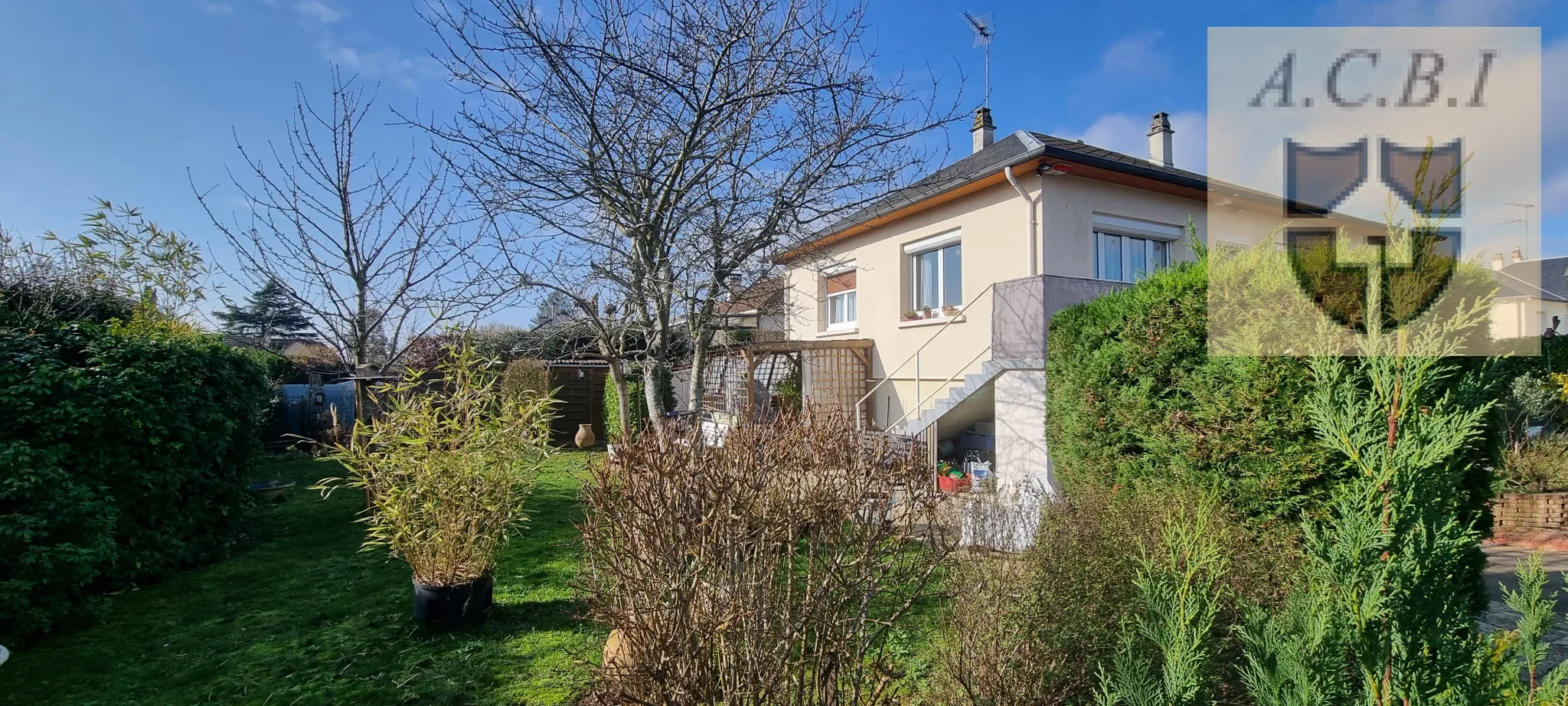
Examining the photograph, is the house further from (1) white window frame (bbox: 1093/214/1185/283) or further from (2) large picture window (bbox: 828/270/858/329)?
(2) large picture window (bbox: 828/270/858/329)

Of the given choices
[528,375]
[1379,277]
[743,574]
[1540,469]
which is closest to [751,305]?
[743,574]

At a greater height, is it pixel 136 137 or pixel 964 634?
pixel 136 137

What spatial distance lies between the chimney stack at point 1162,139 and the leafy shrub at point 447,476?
12.8 meters

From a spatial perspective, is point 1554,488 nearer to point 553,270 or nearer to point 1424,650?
point 1424,650

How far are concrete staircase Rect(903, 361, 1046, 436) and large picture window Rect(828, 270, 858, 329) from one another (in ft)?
15.2

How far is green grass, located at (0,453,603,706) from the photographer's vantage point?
3.70 metres

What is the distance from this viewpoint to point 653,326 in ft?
17.9

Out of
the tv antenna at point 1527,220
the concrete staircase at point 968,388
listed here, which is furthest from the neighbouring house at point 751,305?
the tv antenna at point 1527,220

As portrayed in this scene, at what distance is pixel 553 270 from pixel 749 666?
4414mm

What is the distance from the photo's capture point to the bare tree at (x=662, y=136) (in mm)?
4555

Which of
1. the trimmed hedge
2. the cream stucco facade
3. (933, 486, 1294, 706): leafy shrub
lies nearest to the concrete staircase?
the cream stucco facade

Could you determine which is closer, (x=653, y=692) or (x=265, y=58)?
(x=653, y=692)

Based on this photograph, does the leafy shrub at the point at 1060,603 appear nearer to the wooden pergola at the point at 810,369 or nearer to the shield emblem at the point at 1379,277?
the shield emblem at the point at 1379,277

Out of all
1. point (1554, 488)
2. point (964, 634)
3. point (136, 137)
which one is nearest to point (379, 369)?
point (136, 137)
